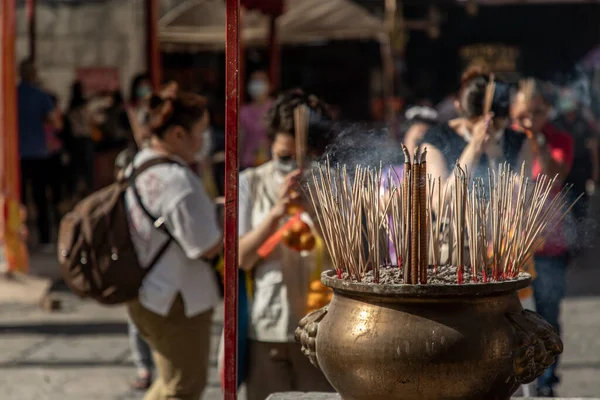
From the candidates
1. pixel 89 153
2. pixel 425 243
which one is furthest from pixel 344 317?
pixel 89 153

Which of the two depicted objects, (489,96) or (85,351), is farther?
(85,351)

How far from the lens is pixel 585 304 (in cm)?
782

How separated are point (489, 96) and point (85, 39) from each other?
493 inches

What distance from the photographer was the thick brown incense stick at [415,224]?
2262 millimetres

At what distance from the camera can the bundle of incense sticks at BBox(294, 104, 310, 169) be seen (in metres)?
3.52

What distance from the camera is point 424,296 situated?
2182 mm

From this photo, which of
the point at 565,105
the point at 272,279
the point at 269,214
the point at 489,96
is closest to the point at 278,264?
the point at 272,279

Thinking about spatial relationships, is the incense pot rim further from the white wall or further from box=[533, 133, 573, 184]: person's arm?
the white wall

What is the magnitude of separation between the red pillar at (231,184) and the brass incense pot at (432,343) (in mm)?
286

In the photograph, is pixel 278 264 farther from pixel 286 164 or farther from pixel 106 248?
pixel 106 248

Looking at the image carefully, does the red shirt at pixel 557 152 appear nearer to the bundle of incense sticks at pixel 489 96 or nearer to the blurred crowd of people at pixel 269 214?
the blurred crowd of people at pixel 269 214

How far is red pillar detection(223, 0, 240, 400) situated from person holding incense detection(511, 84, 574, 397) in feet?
8.19

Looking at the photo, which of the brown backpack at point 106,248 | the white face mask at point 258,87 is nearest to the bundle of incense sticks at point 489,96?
the brown backpack at point 106,248

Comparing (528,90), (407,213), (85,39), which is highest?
(85,39)
